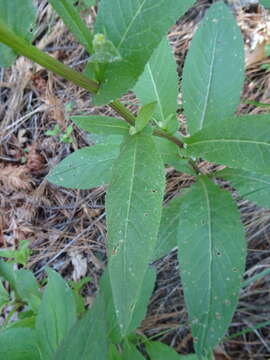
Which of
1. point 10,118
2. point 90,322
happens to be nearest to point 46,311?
point 90,322

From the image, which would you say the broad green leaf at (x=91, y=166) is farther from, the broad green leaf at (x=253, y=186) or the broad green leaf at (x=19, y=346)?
the broad green leaf at (x=19, y=346)

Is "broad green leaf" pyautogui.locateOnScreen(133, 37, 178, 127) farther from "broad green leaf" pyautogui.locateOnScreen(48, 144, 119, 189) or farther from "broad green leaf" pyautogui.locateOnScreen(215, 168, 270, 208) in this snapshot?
"broad green leaf" pyautogui.locateOnScreen(215, 168, 270, 208)

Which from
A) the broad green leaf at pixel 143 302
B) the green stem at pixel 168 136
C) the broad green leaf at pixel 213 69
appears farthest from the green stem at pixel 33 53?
the broad green leaf at pixel 143 302

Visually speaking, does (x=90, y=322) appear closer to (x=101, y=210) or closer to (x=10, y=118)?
(x=101, y=210)

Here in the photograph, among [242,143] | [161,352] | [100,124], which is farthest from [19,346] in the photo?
[242,143]

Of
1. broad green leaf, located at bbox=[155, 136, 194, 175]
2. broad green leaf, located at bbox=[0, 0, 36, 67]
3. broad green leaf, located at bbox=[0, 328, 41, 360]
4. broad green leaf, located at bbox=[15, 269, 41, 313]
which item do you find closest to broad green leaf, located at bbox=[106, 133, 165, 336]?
broad green leaf, located at bbox=[155, 136, 194, 175]

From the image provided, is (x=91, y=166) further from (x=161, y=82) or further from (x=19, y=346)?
(x=19, y=346)
